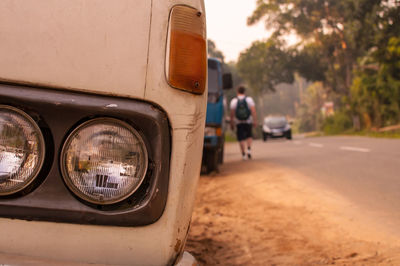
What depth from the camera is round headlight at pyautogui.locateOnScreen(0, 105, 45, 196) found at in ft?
3.85

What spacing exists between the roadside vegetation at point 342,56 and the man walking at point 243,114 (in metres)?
13.3

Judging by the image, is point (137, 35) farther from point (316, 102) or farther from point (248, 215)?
point (316, 102)

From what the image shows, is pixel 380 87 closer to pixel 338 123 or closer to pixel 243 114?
pixel 338 123

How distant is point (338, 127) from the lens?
37375mm

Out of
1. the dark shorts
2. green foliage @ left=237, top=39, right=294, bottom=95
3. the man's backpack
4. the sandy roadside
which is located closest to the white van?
the sandy roadside

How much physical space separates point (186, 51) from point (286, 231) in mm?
2526

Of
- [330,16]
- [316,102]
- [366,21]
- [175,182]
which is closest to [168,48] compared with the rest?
[175,182]

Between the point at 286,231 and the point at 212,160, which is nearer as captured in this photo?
the point at 286,231

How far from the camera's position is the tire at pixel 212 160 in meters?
8.52

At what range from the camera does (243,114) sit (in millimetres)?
10562

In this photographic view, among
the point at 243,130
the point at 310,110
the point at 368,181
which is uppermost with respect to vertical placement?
the point at 310,110

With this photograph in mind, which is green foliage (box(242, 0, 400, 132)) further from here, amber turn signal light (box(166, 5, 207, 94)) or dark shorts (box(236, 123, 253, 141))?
amber turn signal light (box(166, 5, 207, 94))

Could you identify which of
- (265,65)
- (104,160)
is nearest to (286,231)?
(104,160)

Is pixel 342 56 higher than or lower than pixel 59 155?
higher
